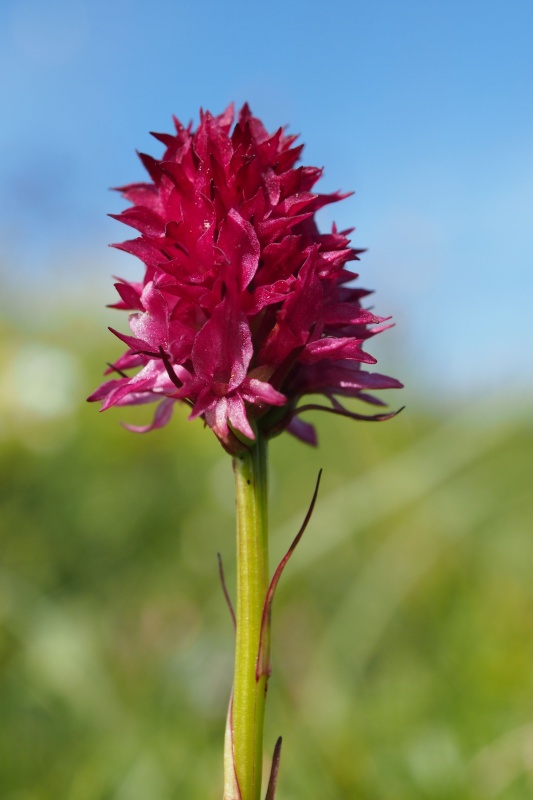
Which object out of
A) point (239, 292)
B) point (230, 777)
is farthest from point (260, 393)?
point (230, 777)

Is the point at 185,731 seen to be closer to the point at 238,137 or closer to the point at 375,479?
the point at 375,479

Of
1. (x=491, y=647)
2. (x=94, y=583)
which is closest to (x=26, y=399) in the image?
(x=94, y=583)

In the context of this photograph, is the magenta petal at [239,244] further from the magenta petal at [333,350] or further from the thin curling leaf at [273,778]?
the thin curling leaf at [273,778]

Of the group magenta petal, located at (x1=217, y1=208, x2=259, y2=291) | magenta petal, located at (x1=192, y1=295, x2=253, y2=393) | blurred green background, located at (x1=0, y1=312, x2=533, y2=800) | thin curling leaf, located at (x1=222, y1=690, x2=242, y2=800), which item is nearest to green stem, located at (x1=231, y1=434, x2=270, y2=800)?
thin curling leaf, located at (x1=222, y1=690, x2=242, y2=800)

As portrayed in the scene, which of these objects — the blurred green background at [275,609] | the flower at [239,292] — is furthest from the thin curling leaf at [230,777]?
the blurred green background at [275,609]

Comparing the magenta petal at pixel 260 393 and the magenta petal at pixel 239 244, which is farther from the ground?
the magenta petal at pixel 239 244

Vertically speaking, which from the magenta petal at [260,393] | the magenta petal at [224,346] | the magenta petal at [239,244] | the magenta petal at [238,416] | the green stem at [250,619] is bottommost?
the green stem at [250,619]
